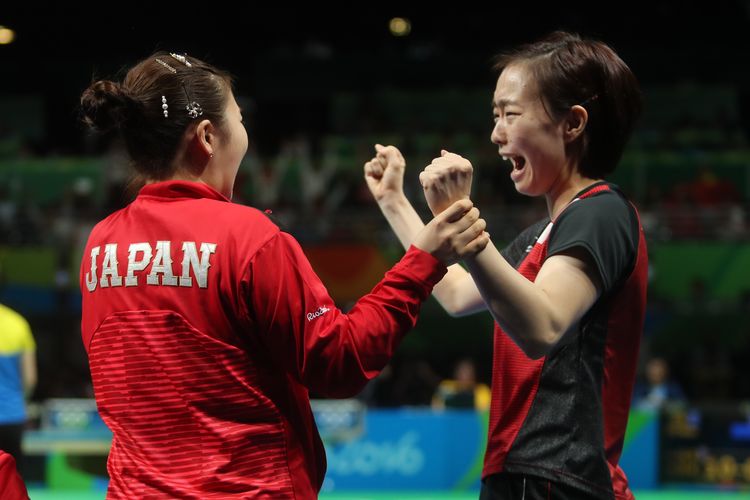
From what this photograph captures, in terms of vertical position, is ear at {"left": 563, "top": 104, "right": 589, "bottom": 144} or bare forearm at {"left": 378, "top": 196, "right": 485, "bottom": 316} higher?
ear at {"left": 563, "top": 104, "right": 589, "bottom": 144}

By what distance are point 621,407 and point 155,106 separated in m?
1.19

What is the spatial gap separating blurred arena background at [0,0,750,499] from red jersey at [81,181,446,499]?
23.9 ft

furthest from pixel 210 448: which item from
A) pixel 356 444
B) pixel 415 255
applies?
pixel 356 444

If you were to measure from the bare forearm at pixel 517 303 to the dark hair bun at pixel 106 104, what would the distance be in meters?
0.76

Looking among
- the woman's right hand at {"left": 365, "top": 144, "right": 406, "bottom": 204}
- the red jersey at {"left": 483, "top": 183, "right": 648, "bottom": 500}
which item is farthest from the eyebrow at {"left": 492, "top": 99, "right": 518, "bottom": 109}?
the woman's right hand at {"left": 365, "top": 144, "right": 406, "bottom": 204}

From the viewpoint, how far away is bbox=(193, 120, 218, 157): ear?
220 centimetres

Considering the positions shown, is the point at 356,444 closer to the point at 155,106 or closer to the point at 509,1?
the point at 155,106

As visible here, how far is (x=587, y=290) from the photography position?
2.16 metres

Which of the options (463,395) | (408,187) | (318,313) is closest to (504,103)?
(318,313)

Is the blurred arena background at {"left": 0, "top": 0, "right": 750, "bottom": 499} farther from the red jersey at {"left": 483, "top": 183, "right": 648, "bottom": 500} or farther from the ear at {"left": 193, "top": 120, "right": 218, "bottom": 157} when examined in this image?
the ear at {"left": 193, "top": 120, "right": 218, "bottom": 157}

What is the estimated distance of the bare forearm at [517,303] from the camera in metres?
2.08

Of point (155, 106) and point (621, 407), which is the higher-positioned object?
point (155, 106)

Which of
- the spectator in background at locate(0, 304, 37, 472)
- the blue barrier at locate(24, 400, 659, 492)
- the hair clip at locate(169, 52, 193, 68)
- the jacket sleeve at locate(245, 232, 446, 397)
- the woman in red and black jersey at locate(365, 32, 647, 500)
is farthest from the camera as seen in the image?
the blue barrier at locate(24, 400, 659, 492)

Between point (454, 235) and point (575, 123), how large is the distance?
1.53 ft
